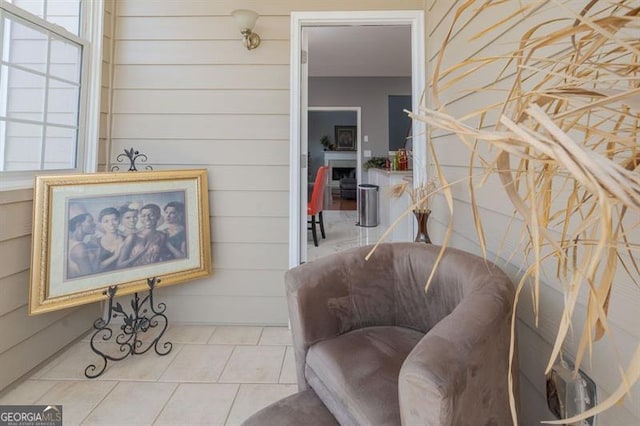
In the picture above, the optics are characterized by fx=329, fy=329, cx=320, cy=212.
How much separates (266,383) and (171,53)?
236 cm

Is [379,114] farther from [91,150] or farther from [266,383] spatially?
[266,383]

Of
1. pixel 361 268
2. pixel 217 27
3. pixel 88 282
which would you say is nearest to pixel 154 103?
pixel 217 27

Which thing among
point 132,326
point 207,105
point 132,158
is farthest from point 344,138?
point 132,326

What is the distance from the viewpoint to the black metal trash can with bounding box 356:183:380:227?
5.39 meters

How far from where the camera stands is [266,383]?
5.97 ft

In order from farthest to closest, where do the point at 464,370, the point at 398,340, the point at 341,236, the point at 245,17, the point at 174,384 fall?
the point at 341,236 < the point at 245,17 < the point at 174,384 < the point at 398,340 < the point at 464,370

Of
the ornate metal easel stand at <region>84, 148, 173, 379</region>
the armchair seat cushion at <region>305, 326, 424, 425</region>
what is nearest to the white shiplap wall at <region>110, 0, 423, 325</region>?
the ornate metal easel stand at <region>84, 148, 173, 379</region>

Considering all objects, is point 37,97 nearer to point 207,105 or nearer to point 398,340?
point 207,105

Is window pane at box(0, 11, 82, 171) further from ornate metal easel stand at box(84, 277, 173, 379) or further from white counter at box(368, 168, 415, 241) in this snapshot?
white counter at box(368, 168, 415, 241)

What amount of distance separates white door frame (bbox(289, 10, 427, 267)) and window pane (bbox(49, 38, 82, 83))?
1449 mm

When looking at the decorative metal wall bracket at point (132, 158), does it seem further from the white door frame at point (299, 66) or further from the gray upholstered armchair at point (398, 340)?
the gray upholstered armchair at point (398, 340)

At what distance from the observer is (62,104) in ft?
6.97

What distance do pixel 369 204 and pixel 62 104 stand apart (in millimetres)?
4145

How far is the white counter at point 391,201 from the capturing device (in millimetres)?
3729
